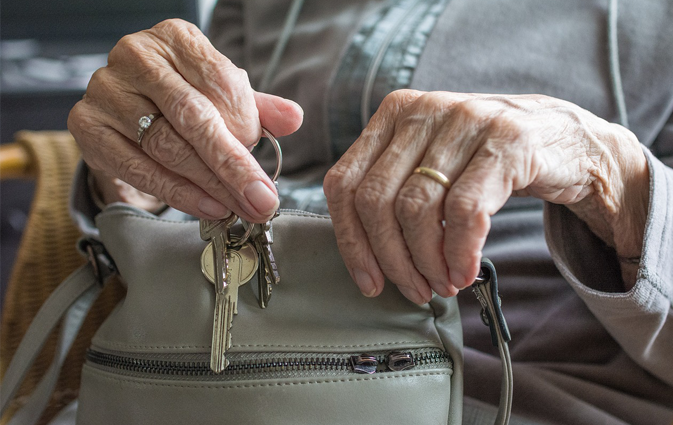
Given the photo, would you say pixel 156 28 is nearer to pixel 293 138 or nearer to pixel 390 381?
pixel 293 138

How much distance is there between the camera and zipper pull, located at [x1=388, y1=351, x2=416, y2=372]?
0.47 meters

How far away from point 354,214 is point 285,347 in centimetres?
14

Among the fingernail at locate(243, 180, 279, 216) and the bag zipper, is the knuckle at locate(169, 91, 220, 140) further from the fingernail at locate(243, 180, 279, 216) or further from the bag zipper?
the bag zipper

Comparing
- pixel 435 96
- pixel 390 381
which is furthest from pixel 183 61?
pixel 390 381

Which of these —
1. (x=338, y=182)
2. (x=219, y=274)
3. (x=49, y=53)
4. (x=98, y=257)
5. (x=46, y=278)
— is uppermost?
(x=338, y=182)

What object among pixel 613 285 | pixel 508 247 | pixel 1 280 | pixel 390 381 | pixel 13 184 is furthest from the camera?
pixel 13 184

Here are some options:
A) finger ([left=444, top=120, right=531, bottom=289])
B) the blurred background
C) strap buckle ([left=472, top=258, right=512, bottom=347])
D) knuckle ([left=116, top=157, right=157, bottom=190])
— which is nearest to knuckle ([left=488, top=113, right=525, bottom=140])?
finger ([left=444, top=120, right=531, bottom=289])

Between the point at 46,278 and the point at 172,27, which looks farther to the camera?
the point at 46,278

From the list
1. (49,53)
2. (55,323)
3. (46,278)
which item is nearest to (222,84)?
(55,323)

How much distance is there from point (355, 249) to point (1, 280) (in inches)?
74.5

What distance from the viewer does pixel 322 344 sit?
0.48 metres

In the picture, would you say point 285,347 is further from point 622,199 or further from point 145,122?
point 622,199

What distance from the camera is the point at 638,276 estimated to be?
20.1 inches

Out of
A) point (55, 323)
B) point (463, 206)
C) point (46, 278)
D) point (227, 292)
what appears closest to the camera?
point (463, 206)
